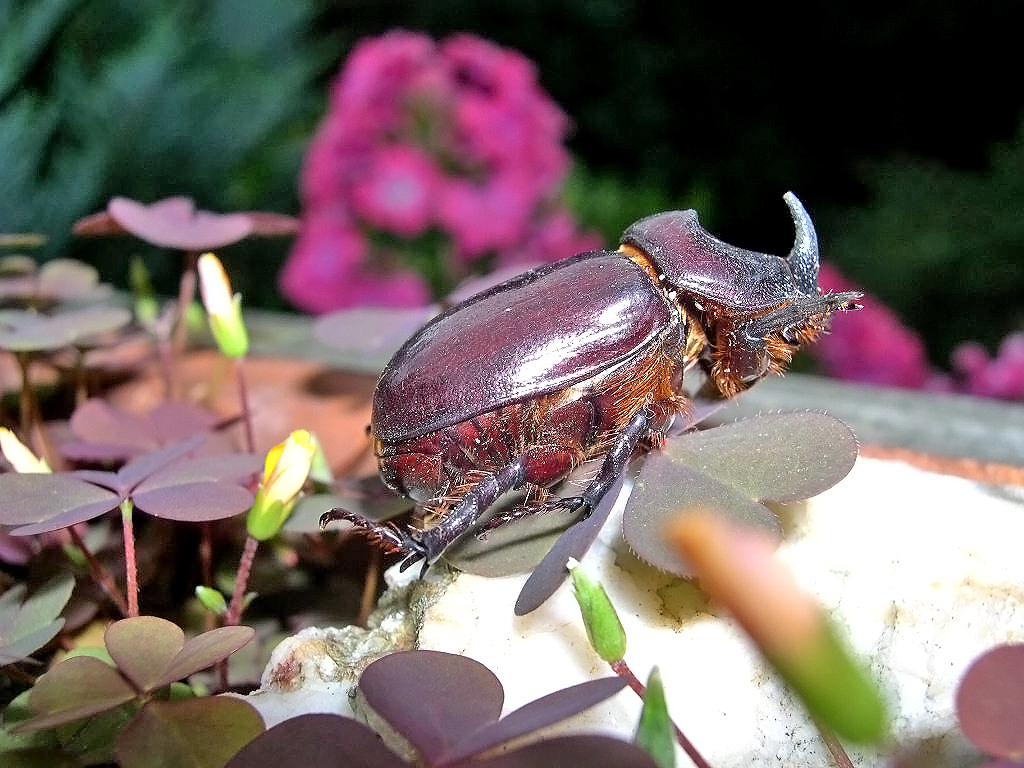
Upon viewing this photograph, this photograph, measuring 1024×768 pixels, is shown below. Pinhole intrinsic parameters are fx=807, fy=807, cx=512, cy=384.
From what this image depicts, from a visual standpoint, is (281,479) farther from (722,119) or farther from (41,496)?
(722,119)

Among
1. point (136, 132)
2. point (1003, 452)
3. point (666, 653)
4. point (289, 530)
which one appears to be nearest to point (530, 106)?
point (136, 132)

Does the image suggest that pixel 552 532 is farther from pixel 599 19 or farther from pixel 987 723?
pixel 599 19

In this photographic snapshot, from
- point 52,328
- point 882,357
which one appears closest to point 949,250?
point 882,357

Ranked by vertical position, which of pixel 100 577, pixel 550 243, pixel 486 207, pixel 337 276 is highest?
pixel 100 577

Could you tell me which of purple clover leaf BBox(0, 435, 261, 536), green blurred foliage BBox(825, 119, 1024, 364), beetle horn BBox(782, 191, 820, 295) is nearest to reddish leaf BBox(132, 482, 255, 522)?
purple clover leaf BBox(0, 435, 261, 536)

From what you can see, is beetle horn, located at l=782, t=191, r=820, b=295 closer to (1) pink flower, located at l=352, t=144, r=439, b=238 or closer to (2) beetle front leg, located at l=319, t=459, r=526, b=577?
(2) beetle front leg, located at l=319, t=459, r=526, b=577

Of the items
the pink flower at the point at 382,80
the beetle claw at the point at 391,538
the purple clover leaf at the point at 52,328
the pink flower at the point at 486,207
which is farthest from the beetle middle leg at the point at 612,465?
the pink flower at the point at 382,80

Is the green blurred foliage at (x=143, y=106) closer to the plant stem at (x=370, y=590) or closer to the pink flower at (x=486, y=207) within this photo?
the pink flower at (x=486, y=207)
